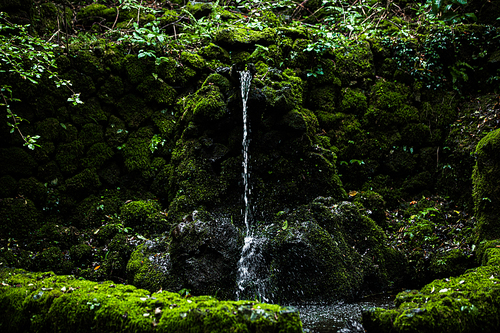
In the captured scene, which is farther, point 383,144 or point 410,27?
point 410,27

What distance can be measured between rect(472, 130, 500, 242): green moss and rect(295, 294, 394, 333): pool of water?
1.82 m

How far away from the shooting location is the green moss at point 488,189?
442 centimetres

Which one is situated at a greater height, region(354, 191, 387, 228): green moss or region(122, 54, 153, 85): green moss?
region(122, 54, 153, 85): green moss

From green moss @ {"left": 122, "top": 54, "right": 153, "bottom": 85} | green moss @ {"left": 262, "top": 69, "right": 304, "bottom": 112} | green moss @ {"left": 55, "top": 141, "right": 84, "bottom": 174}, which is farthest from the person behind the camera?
green moss @ {"left": 122, "top": 54, "right": 153, "bottom": 85}

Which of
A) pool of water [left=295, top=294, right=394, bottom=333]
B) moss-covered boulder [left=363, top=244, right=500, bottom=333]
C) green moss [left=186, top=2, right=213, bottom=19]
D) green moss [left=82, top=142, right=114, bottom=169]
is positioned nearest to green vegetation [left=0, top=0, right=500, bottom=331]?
green moss [left=82, top=142, right=114, bottom=169]

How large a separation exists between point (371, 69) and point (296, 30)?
6.45 ft

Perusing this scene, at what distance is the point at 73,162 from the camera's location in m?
5.62

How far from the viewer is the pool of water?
10.2ft

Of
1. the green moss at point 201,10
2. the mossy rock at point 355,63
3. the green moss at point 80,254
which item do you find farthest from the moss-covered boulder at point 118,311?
the green moss at point 201,10

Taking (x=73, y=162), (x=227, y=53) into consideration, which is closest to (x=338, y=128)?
(x=227, y=53)

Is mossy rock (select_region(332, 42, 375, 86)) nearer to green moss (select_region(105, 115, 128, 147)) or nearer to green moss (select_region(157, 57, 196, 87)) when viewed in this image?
green moss (select_region(157, 57, 196, 87))

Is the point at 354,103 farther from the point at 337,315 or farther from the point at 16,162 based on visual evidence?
the point at 16,162

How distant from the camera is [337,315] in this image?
3.49 metres

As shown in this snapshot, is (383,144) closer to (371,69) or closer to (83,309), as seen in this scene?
(371,69)
